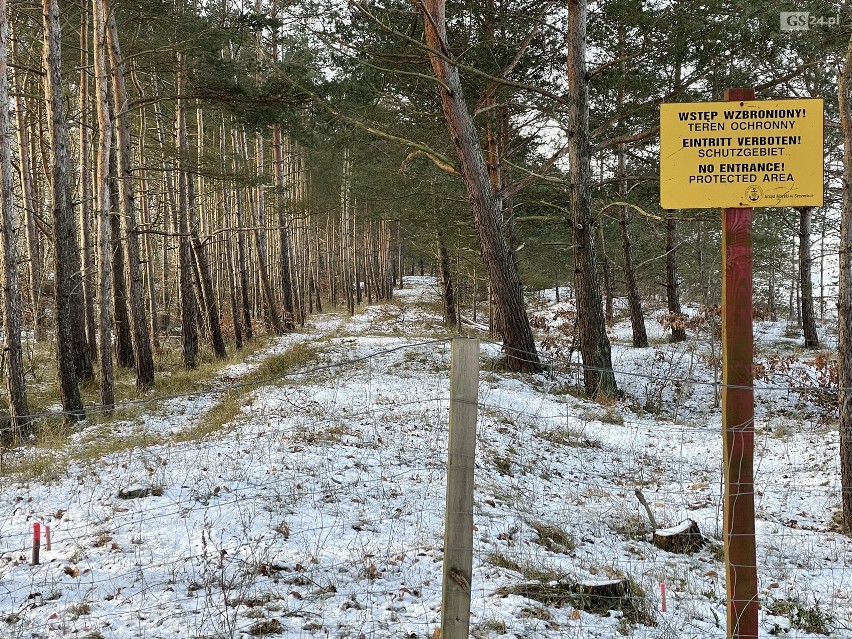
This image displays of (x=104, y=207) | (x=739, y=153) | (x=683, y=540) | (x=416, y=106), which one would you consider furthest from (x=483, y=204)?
(x=739, y=153)

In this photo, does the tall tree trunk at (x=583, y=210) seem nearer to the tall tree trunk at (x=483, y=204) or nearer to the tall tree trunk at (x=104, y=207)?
the tall tree trunk at (x=483, y=204)

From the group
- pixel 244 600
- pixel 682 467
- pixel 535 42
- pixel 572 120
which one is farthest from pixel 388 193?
pixel 244 600

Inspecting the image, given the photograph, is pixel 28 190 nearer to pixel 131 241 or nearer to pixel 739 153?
pixel 131 241

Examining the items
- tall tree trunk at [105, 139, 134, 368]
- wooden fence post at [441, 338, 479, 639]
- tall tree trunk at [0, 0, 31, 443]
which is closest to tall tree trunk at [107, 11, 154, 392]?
tall tree trunk at [105, 139, 134, 368]

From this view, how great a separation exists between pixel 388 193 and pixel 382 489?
15846 mm

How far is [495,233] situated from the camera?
448 inches

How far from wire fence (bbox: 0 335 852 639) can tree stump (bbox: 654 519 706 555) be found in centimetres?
6

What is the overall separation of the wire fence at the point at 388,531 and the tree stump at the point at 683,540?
0.06 m

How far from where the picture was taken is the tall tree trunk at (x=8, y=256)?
7574 millimetres

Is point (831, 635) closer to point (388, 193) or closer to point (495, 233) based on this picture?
point (495, 233)

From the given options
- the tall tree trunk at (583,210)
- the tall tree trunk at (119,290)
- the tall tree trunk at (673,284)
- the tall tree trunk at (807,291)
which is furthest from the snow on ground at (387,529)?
the tall tree trunk at (807,291)

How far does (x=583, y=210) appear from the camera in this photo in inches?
409

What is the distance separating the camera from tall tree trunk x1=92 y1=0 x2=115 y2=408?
9703mm

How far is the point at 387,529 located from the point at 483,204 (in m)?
7.64
